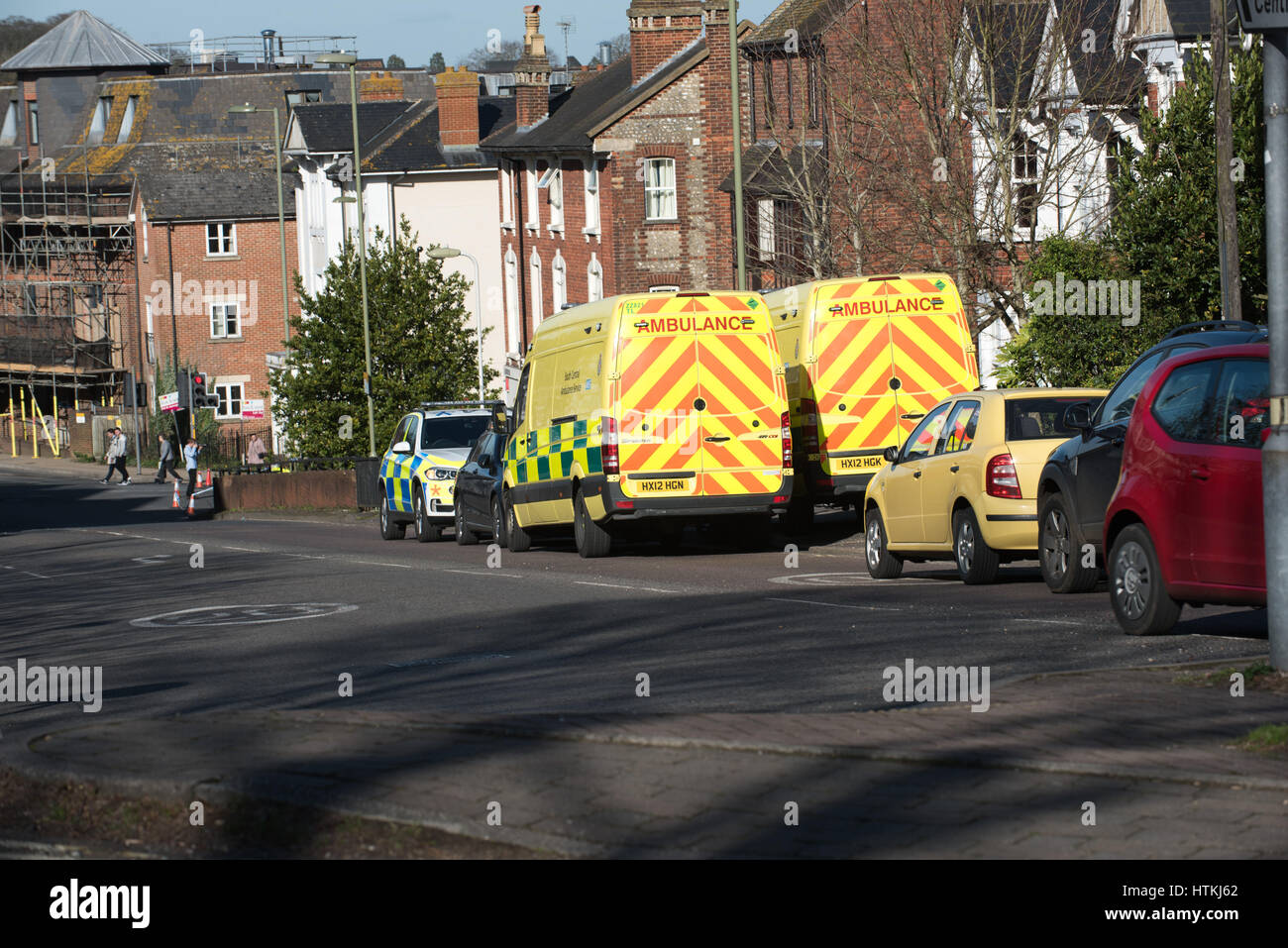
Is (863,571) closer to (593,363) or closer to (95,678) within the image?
(593,363)

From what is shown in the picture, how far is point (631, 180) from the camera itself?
46281 millimetres

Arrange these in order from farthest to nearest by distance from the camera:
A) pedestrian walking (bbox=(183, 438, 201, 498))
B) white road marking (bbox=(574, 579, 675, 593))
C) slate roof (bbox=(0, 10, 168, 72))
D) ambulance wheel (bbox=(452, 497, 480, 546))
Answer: slate roof (bbox=(0, 10, 168, 72)) < pedestrian walking (bbox=(183, 438, 201, 498)) < ambulance wheel (bbox=(452, 497, 480, 546)) < white road marking (bbox=(574, 579, 675, 593))

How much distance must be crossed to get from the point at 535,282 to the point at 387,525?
25.3 meters

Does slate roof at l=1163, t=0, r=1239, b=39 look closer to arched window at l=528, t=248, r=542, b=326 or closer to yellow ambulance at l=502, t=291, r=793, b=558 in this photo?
yellow ambulance at l=502, t=291, r=793, b=558

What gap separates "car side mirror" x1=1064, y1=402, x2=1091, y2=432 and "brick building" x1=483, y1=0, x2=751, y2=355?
1292 inches

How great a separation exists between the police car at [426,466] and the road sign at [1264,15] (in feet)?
64.9

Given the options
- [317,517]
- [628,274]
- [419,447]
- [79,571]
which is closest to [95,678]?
[79,571]

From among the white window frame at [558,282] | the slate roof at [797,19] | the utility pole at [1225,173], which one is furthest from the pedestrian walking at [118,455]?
the utility pole at [1225,173]

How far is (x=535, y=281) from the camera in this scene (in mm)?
53906

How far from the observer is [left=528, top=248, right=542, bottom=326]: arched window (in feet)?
175

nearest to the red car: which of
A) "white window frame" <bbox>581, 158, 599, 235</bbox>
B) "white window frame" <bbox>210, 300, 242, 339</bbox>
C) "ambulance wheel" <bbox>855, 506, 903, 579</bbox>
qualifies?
"ambulance wheel" <bbox>855, 506, 903, 579</bbox>

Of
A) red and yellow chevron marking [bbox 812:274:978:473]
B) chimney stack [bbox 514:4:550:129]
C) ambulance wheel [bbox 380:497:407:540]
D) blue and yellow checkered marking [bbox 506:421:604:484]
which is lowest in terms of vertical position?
ambulance wheel [bbox 380:497:407:540]

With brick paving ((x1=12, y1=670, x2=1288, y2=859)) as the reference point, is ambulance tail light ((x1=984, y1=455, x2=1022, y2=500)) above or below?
above
